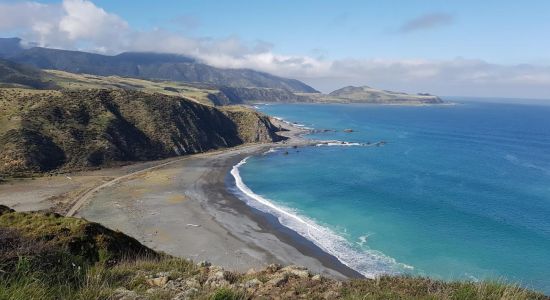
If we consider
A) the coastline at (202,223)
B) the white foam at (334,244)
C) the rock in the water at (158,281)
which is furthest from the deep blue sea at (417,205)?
the rock in the water at (158,281)

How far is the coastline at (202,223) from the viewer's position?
43.5m

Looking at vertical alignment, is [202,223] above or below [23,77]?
below

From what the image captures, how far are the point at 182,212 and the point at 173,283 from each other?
163 feet

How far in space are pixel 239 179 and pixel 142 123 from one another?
42.1m

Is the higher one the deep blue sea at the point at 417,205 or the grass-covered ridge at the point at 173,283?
the grass-covered ridge at the point at 173,283

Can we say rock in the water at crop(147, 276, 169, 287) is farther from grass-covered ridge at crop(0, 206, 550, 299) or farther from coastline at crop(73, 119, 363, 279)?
coastline at crop(73, 119, 363, 279)

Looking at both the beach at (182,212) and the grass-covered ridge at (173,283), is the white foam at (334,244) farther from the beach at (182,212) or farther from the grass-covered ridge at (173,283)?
the grass-covered ridge at (173,283)

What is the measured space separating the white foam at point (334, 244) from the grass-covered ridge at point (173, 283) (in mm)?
26396

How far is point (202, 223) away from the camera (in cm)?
5441

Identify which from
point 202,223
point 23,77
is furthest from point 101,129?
point 23,77

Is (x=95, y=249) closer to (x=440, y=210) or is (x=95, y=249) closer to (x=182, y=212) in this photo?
(x=182, y=212)

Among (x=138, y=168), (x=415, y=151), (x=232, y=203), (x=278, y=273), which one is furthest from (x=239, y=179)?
(x=278, y=273)

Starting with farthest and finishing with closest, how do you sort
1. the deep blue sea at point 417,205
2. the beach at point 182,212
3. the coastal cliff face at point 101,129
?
the coastal cliff face at point 101,129, the deep blue sea at point 417,205, the beach at point 182,212

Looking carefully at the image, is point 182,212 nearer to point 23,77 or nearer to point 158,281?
point 158,281
